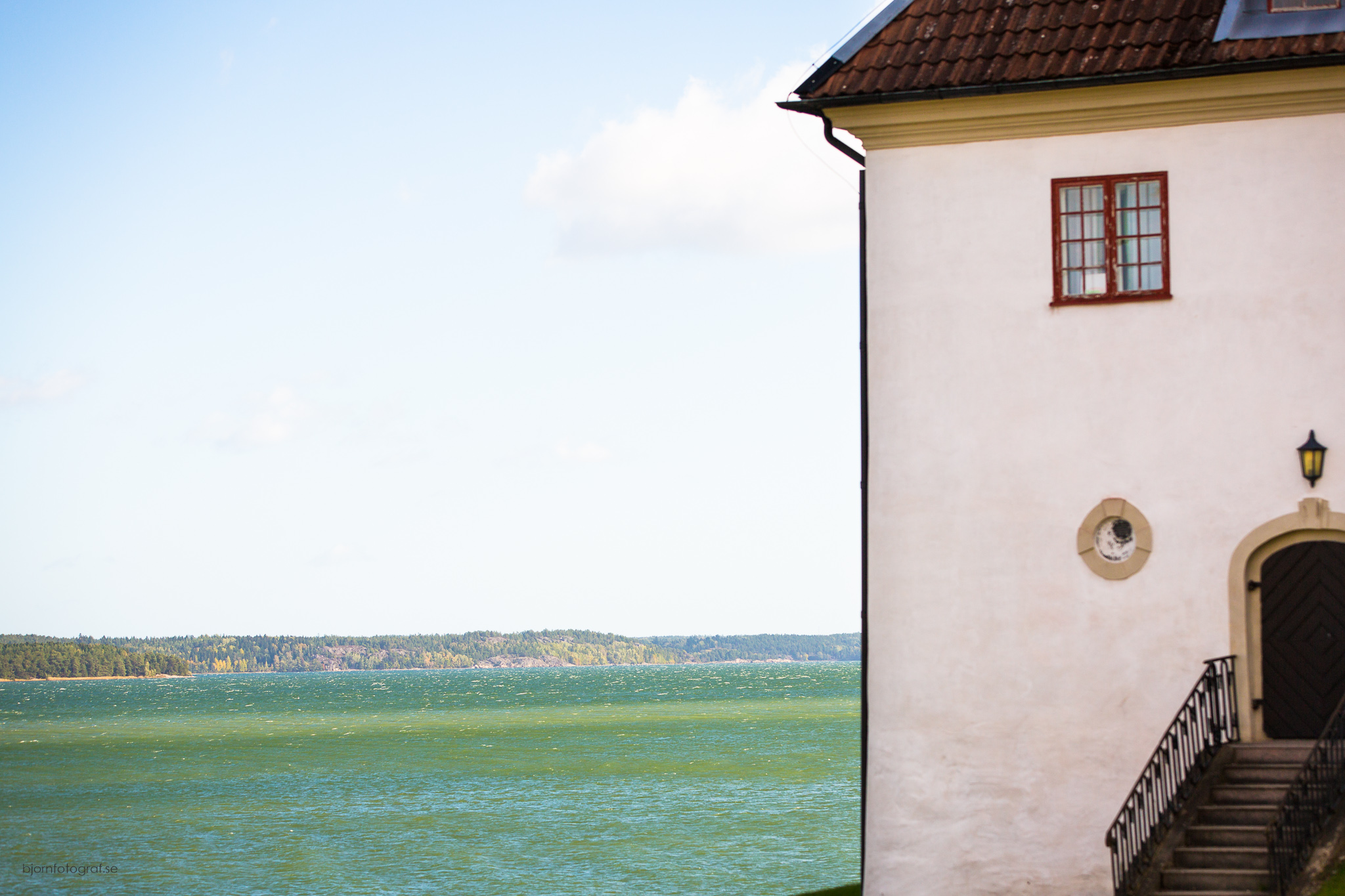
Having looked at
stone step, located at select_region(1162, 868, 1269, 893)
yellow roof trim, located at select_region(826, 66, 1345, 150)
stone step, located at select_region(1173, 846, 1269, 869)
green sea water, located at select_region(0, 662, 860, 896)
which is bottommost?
green sea water, located at select_region(0, 662, 860, 896)

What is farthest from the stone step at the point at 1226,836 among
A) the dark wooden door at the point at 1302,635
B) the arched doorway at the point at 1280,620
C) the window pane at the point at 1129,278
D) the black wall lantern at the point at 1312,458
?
the window pane at the point at 1129,278

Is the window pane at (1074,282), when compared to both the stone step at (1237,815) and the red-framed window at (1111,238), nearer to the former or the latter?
the red-framed window at (1111,238)

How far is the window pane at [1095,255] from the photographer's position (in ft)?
41.4

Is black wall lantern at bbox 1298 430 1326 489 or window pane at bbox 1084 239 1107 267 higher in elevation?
window pane at bbox 1084 239 1107 267

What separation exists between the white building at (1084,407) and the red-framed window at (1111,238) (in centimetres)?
2

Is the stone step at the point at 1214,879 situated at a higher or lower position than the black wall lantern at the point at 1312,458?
lower

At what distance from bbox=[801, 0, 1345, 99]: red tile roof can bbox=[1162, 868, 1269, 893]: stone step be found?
6962 millimetres

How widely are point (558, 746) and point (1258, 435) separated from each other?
7508cm

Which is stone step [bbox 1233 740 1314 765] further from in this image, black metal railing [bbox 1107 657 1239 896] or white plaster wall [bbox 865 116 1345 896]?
white plaster wall [bbox 865 116 1345 896]

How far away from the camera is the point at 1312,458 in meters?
11.9

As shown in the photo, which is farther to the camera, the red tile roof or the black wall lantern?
the red tile roof

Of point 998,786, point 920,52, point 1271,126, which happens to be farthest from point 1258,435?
point 920,52

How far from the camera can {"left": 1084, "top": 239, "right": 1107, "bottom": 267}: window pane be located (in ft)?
41.4

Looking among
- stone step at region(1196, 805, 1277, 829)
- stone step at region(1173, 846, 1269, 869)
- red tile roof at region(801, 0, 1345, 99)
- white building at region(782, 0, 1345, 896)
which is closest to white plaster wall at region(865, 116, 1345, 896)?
white building at region(782, 0, 1345, 896)
